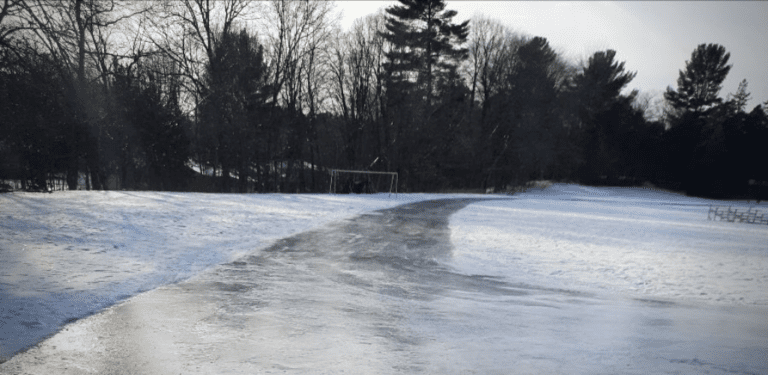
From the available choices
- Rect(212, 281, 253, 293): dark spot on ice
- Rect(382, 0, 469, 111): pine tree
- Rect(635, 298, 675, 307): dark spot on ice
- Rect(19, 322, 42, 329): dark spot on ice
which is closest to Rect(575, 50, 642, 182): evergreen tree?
Rect(382, 0, 469, 111): pine tree

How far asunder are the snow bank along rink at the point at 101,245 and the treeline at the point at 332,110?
4.32m

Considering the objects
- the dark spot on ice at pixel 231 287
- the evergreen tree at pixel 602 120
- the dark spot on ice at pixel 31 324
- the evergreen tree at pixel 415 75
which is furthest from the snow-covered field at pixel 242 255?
the evergreen tree at pixel 602 120

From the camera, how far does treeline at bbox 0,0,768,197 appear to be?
14188 millimetres

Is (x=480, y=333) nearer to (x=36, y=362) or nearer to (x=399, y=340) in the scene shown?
(x=399, y=340)

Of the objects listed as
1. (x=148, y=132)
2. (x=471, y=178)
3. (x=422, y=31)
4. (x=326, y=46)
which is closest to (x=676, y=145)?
(x=471, y=178)

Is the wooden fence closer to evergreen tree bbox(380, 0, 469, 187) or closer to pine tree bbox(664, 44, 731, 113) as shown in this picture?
evergreen tree bbox(380, 0, 469, 187)

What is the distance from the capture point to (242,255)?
7.96 meters

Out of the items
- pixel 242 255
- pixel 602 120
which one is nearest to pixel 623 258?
pixel 242 255

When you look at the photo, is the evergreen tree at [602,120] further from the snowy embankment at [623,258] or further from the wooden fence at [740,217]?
the snowy embankment at [623,258]

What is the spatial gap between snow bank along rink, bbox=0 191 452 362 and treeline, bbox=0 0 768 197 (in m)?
4.32

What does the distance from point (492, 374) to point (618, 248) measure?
8685 mm

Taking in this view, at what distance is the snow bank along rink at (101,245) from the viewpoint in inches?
181

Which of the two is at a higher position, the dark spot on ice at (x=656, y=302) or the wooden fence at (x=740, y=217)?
the wooden fence at (x=740, y=217)

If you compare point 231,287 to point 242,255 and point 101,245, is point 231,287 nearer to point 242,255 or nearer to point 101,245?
point 242,255
